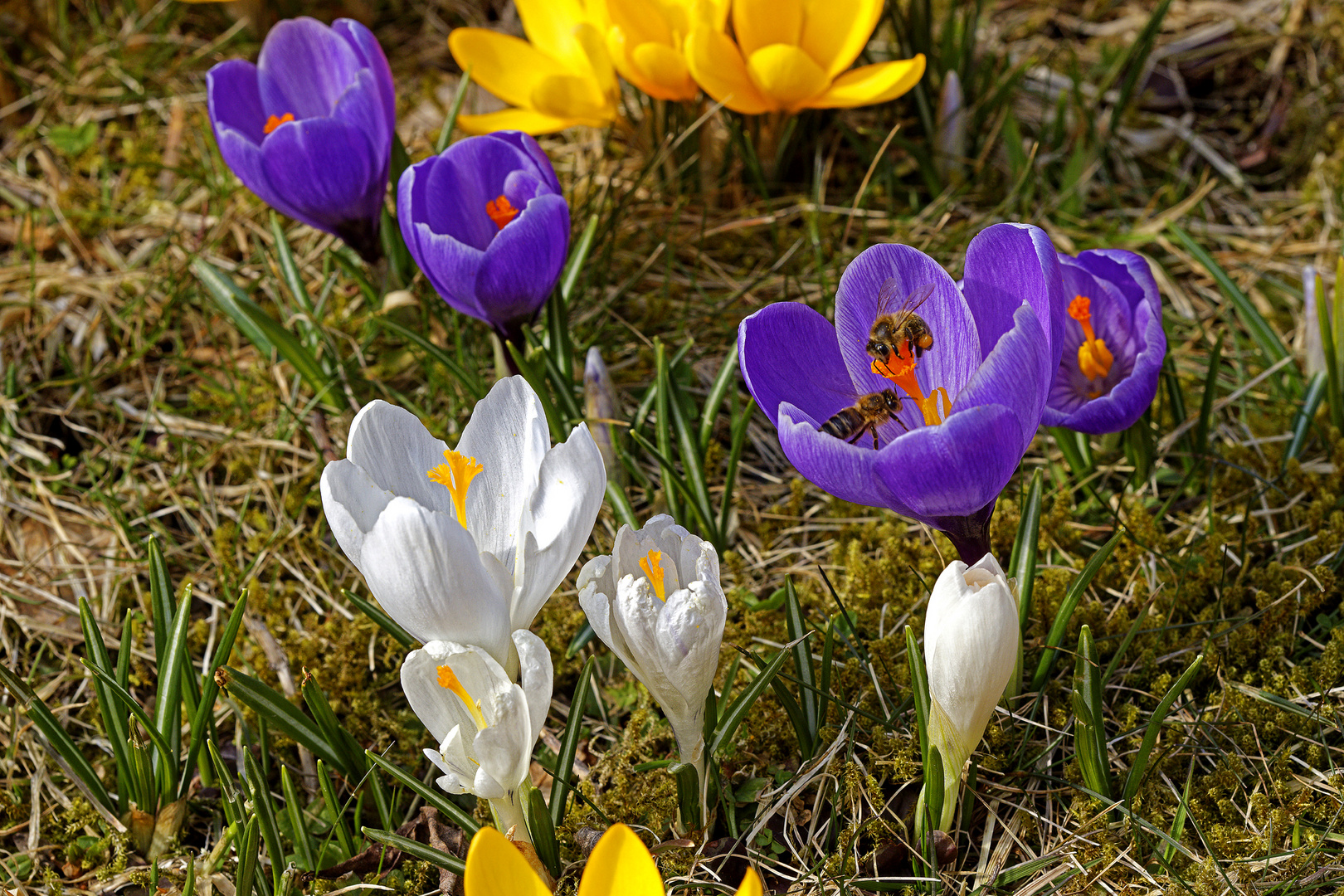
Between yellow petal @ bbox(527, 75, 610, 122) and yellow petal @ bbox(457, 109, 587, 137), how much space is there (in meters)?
0.02

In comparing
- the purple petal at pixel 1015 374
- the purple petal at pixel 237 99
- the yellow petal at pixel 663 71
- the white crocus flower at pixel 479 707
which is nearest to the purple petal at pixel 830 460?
the purple petal at pixel 1015 374

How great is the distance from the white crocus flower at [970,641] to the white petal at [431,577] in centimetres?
45

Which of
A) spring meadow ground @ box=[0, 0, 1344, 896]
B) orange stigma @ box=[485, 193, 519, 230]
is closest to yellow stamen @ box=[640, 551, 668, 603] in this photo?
spring meadow ground @ box=[0, 0, 1344, 896]

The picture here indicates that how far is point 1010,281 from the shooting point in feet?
4.17

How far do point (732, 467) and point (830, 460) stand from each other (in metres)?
0.58

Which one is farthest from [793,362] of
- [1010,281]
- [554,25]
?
[554,25]

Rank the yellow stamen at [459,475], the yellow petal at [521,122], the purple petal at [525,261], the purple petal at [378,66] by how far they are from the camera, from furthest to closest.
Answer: the yellow petal at [521,122] < the purple petal at [378,66] < the purple petal at [525,261] < the yellow stamen at [459,475]

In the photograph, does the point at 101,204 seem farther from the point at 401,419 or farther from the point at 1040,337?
the point at 1040,337

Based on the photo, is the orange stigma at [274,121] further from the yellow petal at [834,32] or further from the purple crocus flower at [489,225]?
the yellow petal at [834,32]

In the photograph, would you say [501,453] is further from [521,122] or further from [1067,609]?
[521,122]

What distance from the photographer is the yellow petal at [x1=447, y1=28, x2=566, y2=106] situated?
2.20 m

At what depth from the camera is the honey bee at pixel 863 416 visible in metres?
1.29

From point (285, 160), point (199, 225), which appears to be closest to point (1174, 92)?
point (285, 160)

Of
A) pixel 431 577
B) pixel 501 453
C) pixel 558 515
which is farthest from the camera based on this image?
pixel 501 453
